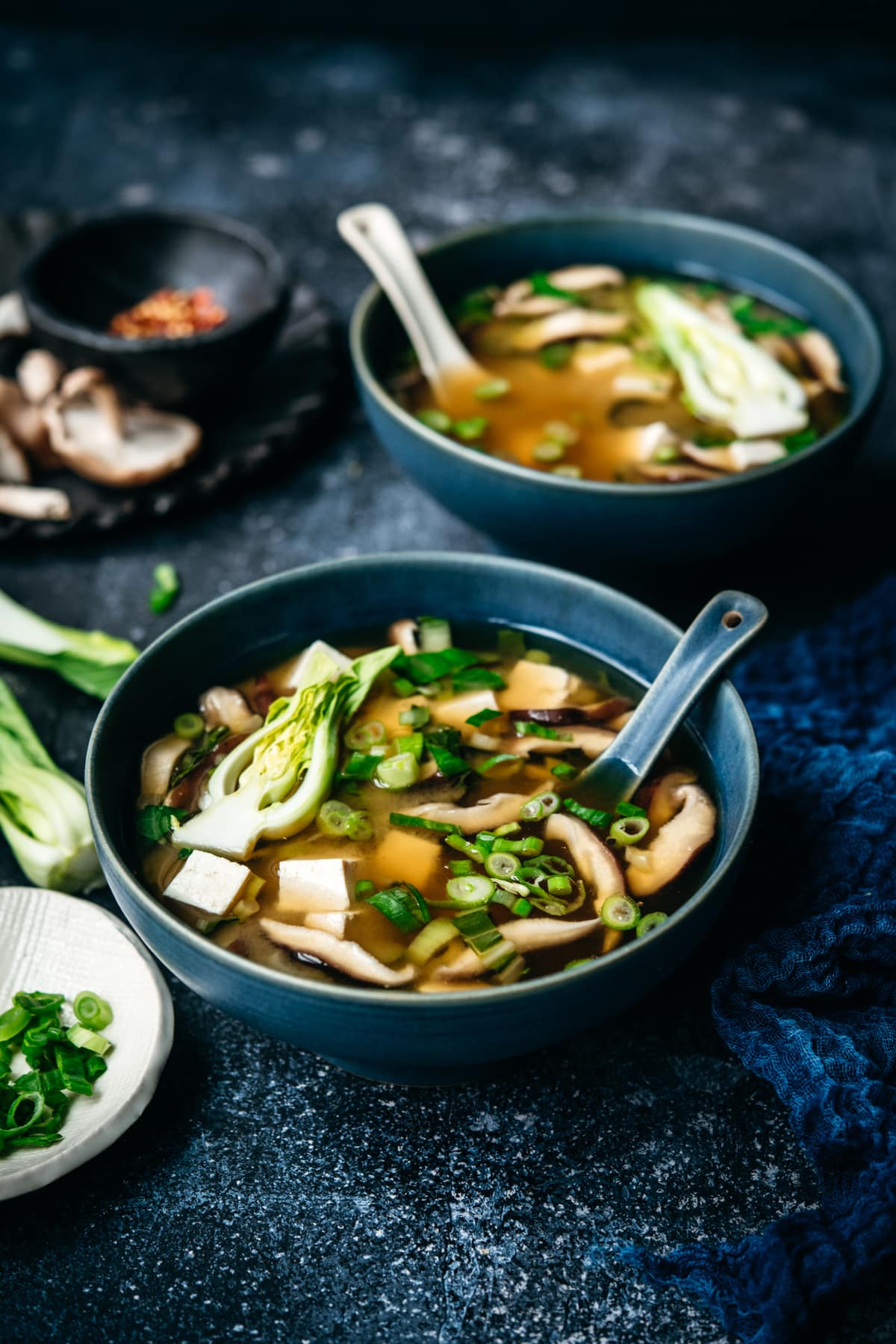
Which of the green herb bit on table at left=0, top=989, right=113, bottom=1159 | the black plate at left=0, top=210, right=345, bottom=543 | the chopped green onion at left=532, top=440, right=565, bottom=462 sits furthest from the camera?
the black plate at left=0, top=210, right=345, bottom=543

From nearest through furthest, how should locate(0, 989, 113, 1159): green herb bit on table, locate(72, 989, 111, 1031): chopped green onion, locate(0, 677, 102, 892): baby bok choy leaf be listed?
locate(0, 989, 113, 1159): green herb bit on table < locate(72, 989, 111, 1031): chopped green onion < locate(0, 677, 102, 892): baby bok choy leaf

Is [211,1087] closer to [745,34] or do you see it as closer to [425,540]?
[425,540]

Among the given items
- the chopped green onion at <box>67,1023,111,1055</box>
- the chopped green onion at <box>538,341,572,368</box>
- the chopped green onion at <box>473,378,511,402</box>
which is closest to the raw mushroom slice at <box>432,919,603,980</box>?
the chopped green onion at <box>67,1023,111,1055</box>

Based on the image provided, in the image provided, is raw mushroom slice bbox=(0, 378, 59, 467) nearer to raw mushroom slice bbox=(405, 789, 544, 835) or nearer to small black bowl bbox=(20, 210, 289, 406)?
small black bowl bbox=(20, 210, 289, 406)

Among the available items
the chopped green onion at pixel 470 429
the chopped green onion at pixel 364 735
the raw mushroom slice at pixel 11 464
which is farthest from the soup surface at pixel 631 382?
the raw mushroom slice at pixel 11 464

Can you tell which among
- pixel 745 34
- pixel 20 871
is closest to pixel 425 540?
pixel 20 871

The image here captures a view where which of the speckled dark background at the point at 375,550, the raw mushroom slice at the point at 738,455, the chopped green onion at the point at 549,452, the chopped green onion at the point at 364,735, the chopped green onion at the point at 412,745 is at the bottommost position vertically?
the speckled dark background at the point at 375,550

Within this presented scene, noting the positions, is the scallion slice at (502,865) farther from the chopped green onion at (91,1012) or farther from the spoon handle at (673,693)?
the chopped green onion at (91,1012)
